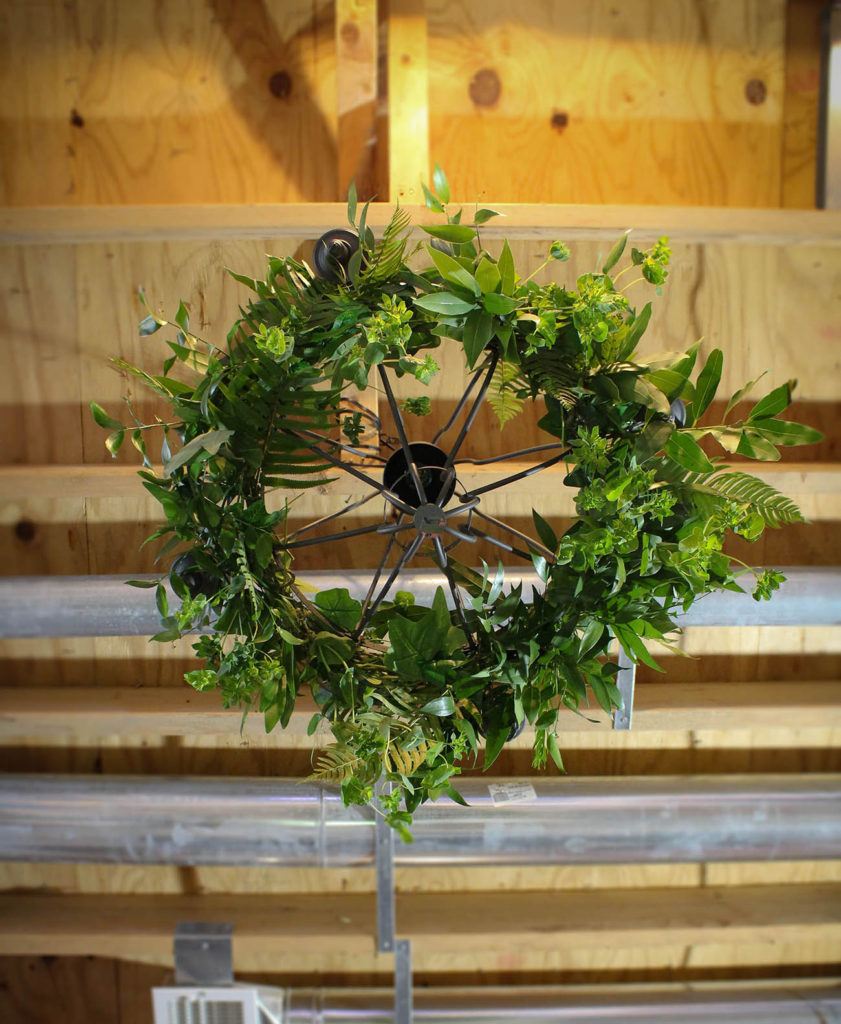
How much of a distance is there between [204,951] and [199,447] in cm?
156

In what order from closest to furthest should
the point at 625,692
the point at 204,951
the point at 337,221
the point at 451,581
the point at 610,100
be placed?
the point at 451,581 → the point at 337,221 → the point at 625,692 → the point at 610,100 → the point at 204,951

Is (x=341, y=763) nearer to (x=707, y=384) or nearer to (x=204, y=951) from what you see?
(x=707, y=384)

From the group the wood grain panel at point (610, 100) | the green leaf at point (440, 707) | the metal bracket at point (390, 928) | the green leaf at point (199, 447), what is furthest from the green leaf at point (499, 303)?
the metal bracket at point (390, 928)

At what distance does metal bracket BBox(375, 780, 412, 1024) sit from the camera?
1.76 meters

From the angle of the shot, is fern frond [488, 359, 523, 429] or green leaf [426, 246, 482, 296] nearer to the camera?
green leaf [426, 246, 482, 296]

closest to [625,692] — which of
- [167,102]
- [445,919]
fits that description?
[445,919]

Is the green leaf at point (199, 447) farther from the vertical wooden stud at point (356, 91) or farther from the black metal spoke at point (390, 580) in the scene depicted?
the vertical wooden stud at point (356, 91)

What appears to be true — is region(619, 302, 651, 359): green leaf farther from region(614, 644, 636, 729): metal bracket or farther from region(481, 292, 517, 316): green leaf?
region(614, 644, 636, 729): metal bracket

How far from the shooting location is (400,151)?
4.80 feet

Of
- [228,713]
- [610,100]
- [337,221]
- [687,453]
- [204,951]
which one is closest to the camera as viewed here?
[687,453]

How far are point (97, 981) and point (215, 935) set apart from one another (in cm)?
52

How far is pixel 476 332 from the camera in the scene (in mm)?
853

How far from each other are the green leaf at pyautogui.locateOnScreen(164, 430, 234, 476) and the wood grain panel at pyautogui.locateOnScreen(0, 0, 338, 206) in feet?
3.48

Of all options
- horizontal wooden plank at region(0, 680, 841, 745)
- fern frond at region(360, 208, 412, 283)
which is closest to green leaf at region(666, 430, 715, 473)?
fern frond at region(360, 208, 412, 283)
